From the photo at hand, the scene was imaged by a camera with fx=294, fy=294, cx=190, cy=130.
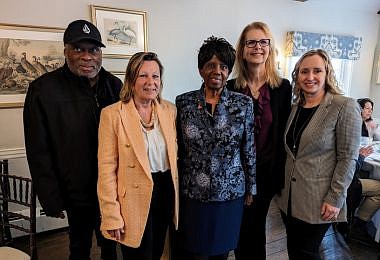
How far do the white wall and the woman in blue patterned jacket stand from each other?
1868 mm

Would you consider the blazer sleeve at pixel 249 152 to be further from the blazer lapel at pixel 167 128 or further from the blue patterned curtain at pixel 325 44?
the blue patterned curtain at pixel 325 44

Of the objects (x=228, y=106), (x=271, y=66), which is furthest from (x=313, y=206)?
(x=271, y=66)

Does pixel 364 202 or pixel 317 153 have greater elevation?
pixel 317 153

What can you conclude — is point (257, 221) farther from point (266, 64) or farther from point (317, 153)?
point (266, 64)

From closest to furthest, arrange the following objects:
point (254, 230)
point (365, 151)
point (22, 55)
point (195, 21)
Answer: point (254, 230), point (22, 55), point (365, 151), point (195, 21)

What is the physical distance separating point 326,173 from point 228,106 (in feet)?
1.86

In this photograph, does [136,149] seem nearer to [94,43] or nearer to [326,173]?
[94,43]

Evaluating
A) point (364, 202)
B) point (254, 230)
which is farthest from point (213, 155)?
point (364, 202)

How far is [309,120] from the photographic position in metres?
1.42

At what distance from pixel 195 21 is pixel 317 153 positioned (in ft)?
8.04

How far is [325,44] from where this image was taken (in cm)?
439

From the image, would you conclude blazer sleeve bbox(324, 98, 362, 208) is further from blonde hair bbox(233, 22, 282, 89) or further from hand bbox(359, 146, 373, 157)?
hand bbox(359, 146, 373, 157)

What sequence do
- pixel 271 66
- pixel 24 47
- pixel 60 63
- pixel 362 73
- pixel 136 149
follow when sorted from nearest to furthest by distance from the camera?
1. pixel 136 149
2. pixel 271 66
3. pixel 24 47
4. pixel 60 63
5. pixel 362 73

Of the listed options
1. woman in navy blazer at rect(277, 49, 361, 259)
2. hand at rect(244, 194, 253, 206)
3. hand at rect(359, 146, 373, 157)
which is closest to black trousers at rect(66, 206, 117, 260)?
hand at rect(244, 194, 253, 206)
